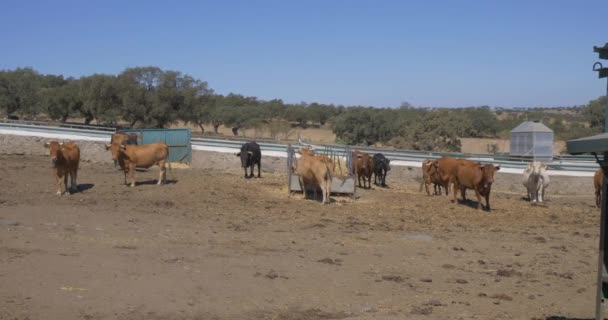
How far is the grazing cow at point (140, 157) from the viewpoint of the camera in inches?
748

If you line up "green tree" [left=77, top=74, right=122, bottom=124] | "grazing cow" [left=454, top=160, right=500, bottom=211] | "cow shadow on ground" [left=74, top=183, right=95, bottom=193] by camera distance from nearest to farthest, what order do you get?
"cow shadow on ground" [left=74, top=183, right=95, bottom=193]
"grazing cow" [left=454, top=160, right=500, bottom=211]
"green tree" [left=77, top=74, right=122, bottom=124]

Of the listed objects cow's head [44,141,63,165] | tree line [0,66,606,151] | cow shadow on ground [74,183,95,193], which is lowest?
cow shadow on ground [74,183,95,193]

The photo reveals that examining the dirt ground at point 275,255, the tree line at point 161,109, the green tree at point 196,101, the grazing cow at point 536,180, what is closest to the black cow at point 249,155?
the dirt ground at point 275,255

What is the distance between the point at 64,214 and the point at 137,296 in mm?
5993

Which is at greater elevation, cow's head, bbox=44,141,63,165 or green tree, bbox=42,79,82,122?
green tree, bbox=42,79,82,122

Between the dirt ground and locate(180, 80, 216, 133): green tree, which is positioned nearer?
the dirt ground

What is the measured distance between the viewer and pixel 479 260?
11398 millimetres

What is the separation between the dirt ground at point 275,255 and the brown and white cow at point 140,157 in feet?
1.94

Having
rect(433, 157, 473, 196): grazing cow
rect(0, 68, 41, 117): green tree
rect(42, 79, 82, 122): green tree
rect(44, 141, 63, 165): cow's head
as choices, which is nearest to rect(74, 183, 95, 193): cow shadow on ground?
rect(44, 141, 63, 165): cow's head

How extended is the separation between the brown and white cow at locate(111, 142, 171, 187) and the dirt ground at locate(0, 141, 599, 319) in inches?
23.2

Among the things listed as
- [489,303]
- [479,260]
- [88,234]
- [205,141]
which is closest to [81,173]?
[205,141]

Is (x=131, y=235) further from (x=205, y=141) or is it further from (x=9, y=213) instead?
(x=205, y=141)

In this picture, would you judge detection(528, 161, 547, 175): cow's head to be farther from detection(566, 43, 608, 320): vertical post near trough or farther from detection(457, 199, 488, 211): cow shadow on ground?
detection(566, 43, 608, 320): vertical post near trough

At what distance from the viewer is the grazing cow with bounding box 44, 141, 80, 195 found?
53.5 feet
